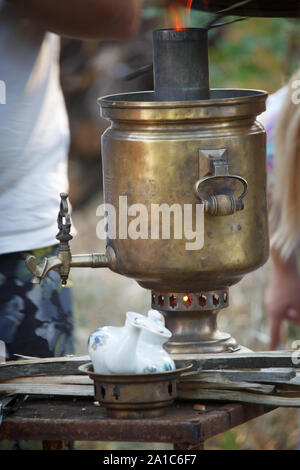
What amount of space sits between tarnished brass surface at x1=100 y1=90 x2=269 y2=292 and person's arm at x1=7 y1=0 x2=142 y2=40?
0.30 metres

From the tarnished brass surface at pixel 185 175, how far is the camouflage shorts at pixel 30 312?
463 millimetres

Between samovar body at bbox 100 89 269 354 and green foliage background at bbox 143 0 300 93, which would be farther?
green foliage background at bbox 143 0 300 93

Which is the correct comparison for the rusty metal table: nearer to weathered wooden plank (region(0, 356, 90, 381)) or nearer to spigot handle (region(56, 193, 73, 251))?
weathered wooden plank (region(0, 356, 90, 381))

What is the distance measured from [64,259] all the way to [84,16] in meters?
0.59

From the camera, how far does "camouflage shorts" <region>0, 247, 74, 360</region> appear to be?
212 centimetres

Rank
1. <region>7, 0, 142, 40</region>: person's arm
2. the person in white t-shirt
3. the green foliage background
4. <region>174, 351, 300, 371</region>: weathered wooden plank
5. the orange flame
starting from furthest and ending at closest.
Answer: the green foliage background, the person in white t-shirt, <region>7, 0, 142, 40</region>: person's arm, the orange flame, <region>174, 351, 300, 371</region>: weathered wooden plank

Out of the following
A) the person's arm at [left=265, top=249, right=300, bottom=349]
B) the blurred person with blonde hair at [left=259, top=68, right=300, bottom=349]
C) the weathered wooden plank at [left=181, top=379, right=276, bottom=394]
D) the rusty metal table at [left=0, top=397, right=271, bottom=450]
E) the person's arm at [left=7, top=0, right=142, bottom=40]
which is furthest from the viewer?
the person's arm at [left=265, top=249, right=300, bottom=349]

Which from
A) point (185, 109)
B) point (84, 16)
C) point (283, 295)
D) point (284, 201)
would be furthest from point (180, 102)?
point (283, 295)

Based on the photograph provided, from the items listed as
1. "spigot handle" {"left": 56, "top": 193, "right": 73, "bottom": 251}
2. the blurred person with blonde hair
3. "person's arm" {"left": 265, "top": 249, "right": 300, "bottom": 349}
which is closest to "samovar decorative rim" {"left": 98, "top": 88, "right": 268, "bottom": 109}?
"spigot handle" {"left": 56, "top": 193, "right": 73, "bottom": 251}

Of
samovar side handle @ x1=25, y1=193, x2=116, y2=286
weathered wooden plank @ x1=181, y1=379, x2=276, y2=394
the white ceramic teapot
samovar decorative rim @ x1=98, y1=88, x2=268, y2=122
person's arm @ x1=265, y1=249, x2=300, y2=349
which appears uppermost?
samovar decorative rim @ x1=98, y1=88, x2=268, y2=122

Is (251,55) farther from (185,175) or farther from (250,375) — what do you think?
(250,375)

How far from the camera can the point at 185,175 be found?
163cm

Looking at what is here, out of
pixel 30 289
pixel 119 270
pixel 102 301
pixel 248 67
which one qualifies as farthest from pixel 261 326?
pixel 119 270

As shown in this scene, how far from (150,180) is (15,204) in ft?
1.86
